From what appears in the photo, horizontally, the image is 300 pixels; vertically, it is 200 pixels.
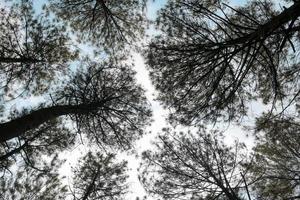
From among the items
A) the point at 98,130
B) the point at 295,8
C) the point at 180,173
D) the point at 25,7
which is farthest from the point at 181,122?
the point at 25,7

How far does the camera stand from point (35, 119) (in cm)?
701

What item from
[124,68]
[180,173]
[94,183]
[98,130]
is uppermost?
[124,68]

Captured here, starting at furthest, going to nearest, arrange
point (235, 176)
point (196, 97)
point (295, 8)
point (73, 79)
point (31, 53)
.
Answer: point (73, 79), point (31, 53), point (235, 176), point (196, 97), point (295, 8)

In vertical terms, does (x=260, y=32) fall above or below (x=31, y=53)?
below

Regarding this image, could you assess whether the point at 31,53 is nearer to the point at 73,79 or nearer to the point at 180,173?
the point at 73,79

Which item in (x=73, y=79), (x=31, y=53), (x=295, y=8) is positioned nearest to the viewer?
(x=295, y=8)

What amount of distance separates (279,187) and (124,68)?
4.87 meters

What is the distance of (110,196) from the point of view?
9211 millimetres

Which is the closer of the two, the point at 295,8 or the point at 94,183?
Result: the point at 295,8

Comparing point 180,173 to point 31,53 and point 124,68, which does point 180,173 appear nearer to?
point 124,68

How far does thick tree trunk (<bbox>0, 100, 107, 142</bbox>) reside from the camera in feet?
21.1

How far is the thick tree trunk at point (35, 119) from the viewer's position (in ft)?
21.1

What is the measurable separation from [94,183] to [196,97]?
13.8ft

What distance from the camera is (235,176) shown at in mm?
7344
